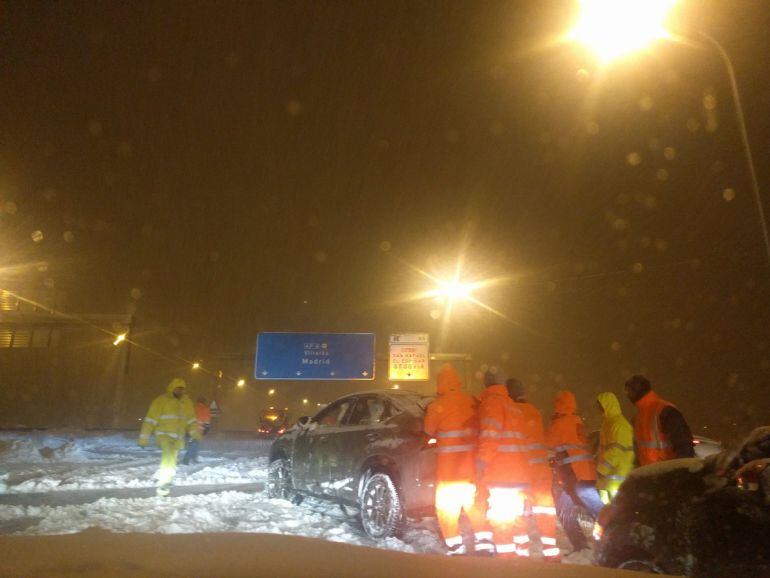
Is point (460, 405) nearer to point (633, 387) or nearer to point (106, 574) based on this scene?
point (633, 387)

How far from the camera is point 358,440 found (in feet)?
27.9

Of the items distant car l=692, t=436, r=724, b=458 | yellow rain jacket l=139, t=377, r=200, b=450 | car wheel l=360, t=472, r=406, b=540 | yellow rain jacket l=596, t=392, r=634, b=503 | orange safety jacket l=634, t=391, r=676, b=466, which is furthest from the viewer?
yellow rain jacket l=139, t=377, r=200, b=450

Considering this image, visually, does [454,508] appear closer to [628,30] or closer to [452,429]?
[452,429]

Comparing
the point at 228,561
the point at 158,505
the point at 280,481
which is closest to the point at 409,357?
the point at 280,481

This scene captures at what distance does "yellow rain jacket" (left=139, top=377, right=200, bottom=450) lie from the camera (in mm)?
11266

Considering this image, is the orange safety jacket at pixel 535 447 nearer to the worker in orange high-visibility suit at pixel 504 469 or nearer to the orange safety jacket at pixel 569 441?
the worker in orange high-visibility suit at pixel 504 469

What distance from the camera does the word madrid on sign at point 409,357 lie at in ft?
94.2

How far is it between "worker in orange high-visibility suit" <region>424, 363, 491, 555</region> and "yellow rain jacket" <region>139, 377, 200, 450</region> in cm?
608

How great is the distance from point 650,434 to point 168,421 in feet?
26.2

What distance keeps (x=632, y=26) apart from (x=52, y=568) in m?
8.06

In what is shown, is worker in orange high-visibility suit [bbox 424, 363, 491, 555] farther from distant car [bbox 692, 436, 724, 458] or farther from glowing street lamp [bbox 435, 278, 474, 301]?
glowing street lamp [bbox 435, 278, 474, 301]

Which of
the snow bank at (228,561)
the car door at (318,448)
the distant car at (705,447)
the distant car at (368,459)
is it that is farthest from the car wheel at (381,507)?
the distant car at (705,447)

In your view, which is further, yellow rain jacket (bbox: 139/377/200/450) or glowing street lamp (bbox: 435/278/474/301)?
glowing street lamp (bbox: 435/278/474/301)

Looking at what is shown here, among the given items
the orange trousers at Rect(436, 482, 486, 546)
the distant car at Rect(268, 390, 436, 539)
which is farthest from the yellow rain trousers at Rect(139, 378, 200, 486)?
the orange trousers at Rect(436, 482, 486, 546)
